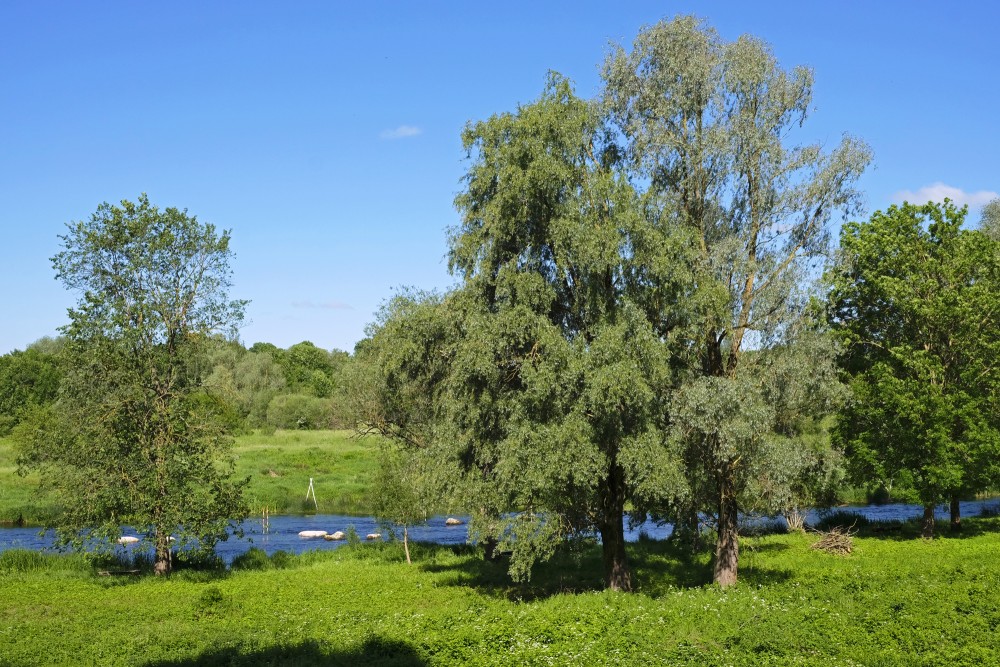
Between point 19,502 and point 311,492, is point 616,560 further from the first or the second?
point 19,502

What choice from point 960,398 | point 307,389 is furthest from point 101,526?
point 307,389

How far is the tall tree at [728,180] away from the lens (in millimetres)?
25656

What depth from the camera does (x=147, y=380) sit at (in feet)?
107

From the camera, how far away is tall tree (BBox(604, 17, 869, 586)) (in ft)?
84.2

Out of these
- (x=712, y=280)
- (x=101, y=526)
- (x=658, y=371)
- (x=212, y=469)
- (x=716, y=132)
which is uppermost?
(x=716, y=132)

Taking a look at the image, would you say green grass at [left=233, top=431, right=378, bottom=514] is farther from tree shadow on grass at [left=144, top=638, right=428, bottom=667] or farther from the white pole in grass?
tree shadow on grass at [left=144, top=638, right=428, bottom=667]

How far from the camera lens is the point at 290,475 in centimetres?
7194

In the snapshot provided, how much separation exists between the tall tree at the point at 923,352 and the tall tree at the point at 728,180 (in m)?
8.86

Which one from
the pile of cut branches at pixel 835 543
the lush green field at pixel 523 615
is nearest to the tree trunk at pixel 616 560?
the lush green field at pixel 523 615

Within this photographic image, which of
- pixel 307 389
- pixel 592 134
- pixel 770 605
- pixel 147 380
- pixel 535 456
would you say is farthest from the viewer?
pixel 307 389

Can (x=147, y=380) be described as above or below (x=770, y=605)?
above

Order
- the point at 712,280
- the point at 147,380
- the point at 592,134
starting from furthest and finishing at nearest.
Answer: the point at 147,380 → the point at 592,134 → the point at 712,280

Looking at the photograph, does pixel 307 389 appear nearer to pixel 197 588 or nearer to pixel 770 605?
pixel 197 588

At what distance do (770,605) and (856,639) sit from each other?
10.3ft
